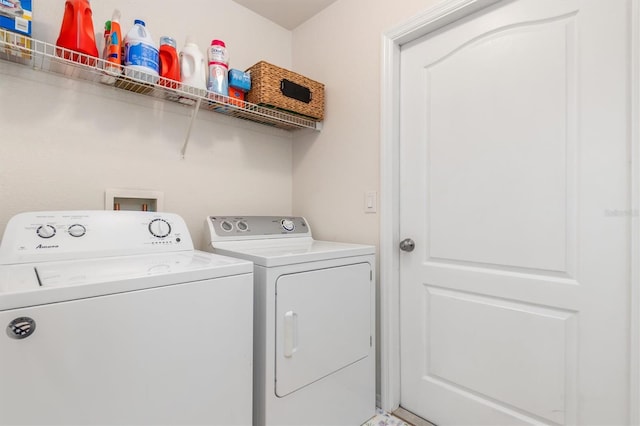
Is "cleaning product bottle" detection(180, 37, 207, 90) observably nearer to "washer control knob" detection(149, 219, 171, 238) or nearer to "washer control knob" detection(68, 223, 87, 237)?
"washer control knob" detection(149, 219, 171, 238)

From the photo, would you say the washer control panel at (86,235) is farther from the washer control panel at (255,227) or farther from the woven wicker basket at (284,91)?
the woven wicker basket at (284,91)

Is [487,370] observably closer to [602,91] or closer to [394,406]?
[394,406]

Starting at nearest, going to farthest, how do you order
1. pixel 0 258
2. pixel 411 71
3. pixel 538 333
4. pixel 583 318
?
1. pixel 0 258
2. pixel 583 318
3. pixel 538 333
4. pixel 411 71

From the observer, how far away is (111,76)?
141cm

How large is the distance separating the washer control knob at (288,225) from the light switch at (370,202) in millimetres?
478

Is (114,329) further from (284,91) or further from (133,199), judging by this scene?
(284,91)

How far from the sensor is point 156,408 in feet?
3.05

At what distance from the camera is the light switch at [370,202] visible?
1778mm

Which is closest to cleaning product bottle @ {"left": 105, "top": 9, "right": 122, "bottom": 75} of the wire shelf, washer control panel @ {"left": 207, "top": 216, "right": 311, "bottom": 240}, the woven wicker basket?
the wire shelf

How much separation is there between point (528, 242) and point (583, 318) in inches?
12.9

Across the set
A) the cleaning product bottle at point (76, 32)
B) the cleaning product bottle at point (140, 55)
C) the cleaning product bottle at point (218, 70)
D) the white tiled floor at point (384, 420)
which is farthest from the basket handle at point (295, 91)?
the white tiled floor at point (384, 420)

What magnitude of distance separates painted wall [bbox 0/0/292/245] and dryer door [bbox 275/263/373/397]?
0.85m

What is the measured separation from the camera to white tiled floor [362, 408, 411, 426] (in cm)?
159

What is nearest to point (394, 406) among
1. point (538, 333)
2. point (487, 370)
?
point (487, 370)
